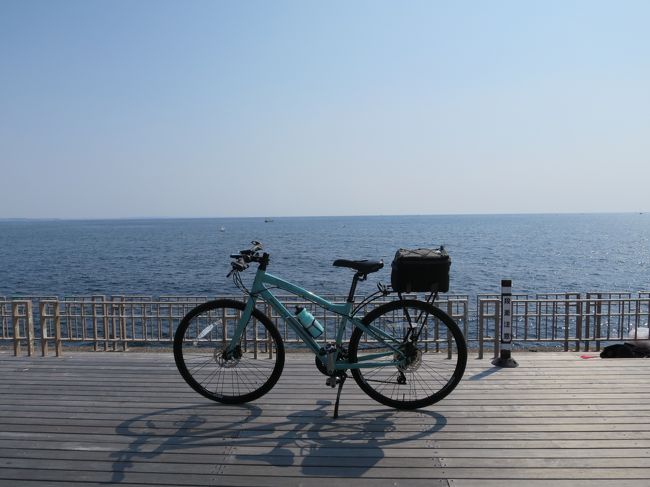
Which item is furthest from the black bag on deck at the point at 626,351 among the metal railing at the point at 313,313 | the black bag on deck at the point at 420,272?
the black bag on deck at the point at 420,272

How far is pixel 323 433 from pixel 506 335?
10.0 ft

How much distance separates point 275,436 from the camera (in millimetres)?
4039

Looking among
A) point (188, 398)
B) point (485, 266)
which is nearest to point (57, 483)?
point (188, 398)

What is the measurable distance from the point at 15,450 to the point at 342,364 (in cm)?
249

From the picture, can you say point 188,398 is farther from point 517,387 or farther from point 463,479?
point 517,387

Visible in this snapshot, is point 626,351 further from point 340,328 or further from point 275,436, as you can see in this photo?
point 275,436

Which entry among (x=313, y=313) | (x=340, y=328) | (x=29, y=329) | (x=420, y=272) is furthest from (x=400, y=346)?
(x=313, y=313)

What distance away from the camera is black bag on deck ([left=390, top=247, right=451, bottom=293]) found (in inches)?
177

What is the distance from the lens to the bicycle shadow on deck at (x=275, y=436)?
361 cm

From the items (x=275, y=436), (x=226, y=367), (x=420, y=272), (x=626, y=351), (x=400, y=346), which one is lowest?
(x=626, y=351)

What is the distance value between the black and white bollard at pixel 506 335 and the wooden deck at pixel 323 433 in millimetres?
336

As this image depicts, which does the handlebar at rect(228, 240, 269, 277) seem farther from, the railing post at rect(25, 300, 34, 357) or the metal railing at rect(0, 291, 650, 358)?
the railing post at rect(25, 300, 34, 357)

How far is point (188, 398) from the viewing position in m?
5.01

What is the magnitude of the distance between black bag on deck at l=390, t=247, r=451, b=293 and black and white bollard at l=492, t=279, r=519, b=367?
2077 millimetres
